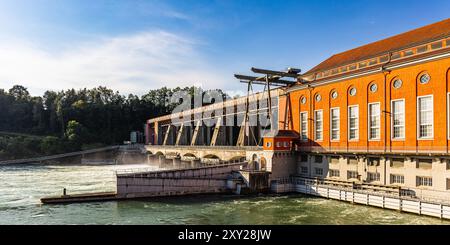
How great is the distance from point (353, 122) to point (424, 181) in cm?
923

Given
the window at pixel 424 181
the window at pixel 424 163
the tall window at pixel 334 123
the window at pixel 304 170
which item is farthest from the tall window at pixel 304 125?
the window at pixel 424 181

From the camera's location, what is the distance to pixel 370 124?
34.2 m

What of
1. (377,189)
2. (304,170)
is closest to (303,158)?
(304,170)

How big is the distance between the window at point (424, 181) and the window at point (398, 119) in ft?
12.5

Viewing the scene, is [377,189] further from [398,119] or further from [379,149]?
[398,119]

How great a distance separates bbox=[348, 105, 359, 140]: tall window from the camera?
3566 cm

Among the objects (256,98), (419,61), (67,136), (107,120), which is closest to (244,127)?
(256,98)

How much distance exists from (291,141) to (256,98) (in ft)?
34.4

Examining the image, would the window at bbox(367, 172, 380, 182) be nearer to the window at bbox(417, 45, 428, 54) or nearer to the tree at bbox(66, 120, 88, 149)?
the window at bbox(417, 45, 428, 54)

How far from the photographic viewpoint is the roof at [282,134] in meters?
40.0

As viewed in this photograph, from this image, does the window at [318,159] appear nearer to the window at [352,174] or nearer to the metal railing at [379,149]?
the metal railing at [379,149]

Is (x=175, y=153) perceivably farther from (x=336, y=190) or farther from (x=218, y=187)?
(x=336, y=190)

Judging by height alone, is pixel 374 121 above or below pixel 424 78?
below

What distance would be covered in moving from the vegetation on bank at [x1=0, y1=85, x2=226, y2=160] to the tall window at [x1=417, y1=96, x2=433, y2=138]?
83247mm
